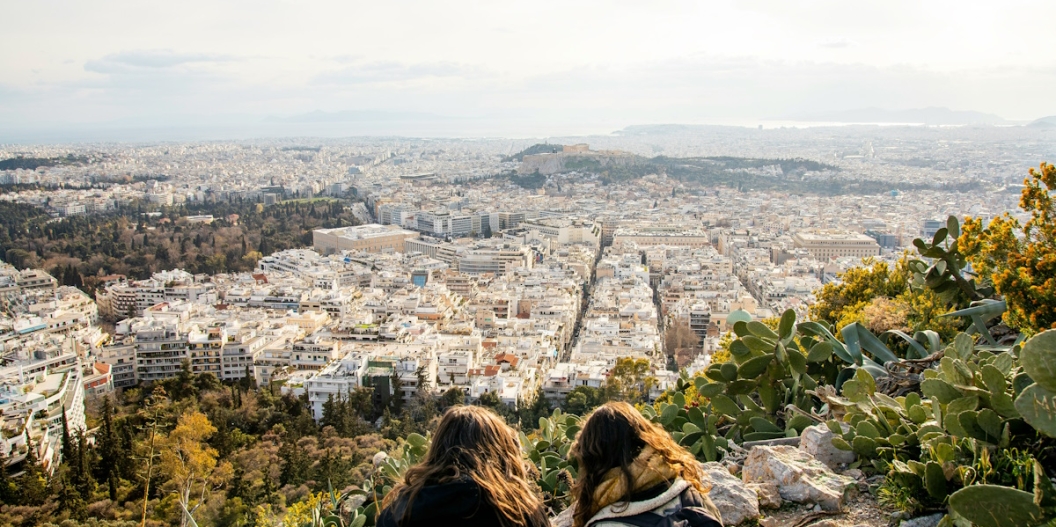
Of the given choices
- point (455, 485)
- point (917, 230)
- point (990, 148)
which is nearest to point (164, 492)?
point (455, 485)

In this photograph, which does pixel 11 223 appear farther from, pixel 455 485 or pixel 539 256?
pixel 455 485

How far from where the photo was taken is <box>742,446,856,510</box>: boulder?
6.90 ft

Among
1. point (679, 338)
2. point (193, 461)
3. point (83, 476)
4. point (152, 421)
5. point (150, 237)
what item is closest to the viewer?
point (83, 476)

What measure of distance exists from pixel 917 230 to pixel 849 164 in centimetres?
3194

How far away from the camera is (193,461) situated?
899cm

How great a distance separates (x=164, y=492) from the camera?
8.46 m

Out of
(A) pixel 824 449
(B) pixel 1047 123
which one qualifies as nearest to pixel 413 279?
(A) pixel 824 449

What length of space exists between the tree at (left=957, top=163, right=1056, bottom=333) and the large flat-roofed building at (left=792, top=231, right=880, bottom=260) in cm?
2432

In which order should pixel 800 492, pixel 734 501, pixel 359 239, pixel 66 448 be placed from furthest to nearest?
pixel 359 239
pixel 66 448
pixel 800 492
pixel 734 501

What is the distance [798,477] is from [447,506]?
109 centimetres

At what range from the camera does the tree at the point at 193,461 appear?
852 centimetres

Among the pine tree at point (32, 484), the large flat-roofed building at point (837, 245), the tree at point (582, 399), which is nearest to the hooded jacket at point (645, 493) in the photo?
the pine tree at point (32, 484)

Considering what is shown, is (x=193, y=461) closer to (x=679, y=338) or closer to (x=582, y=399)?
(x=582, y=399)

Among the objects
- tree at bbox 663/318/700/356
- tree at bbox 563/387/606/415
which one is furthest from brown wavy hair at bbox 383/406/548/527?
tree at bbox 663/318/700/356
